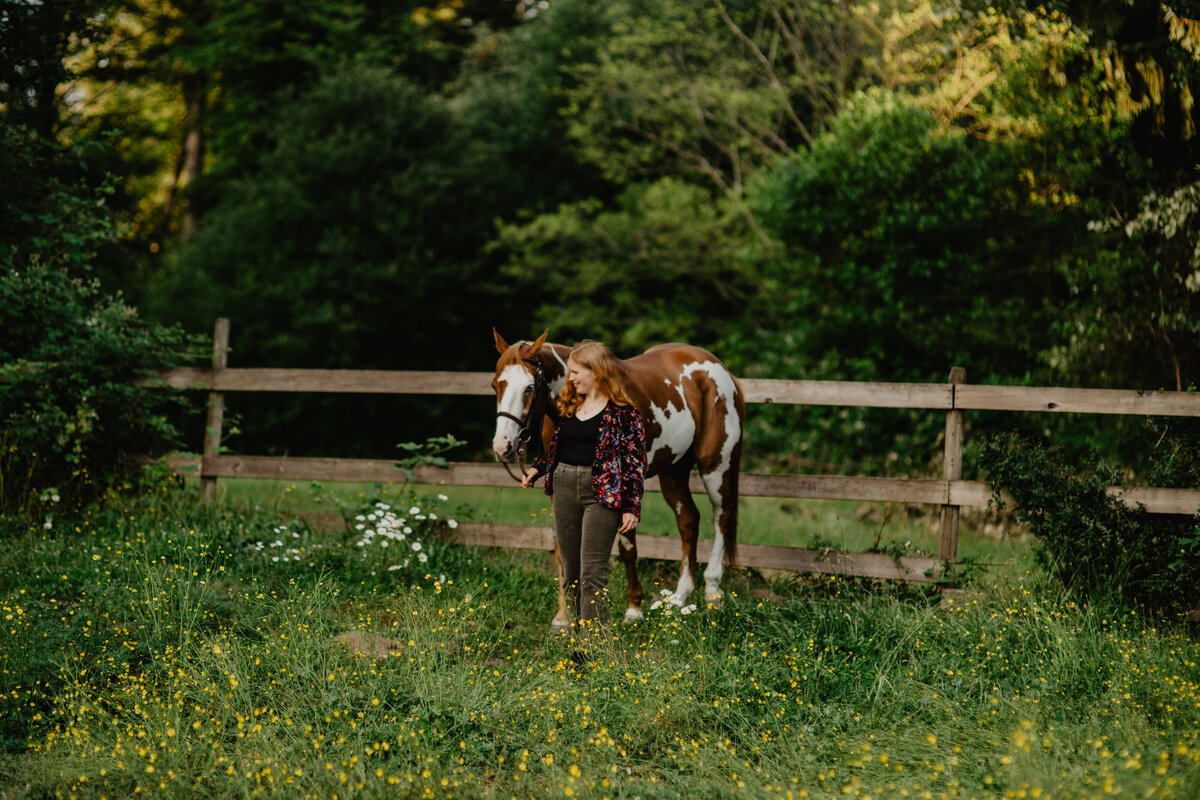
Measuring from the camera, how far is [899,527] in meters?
10.4

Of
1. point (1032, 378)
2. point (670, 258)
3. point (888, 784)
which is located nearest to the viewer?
point (888, 784)

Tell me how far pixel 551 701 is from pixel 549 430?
1.66 meters

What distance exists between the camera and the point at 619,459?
184 inches

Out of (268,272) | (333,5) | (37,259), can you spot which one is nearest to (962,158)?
(37,259)

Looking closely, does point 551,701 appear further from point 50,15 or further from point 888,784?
point 50,15

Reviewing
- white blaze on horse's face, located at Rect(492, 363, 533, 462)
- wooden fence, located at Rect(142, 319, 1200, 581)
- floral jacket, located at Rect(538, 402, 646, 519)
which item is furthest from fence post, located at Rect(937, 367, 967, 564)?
white blaze on horse's face, located at Rect(492, 363, 533, 462)

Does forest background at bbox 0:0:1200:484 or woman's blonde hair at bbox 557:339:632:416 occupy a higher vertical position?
forest background at bbox 0:0:1200:484

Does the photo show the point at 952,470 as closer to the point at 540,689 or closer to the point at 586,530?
the point at 586,530

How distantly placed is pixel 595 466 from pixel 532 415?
501mm

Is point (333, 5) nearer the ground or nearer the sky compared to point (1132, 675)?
nearer the sky

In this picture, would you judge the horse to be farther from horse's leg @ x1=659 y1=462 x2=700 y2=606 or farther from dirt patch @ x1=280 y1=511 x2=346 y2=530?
dirt patch @ x1=280 y1=511 x2=346 y2=530

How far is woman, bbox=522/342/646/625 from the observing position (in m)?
4.64

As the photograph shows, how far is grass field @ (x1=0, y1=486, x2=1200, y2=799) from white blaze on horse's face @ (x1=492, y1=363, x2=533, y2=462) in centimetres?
113

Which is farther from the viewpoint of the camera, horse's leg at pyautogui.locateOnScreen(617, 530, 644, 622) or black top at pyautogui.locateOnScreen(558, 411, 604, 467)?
horse's leg at pyautogui.locateOnScreen(617, 530, 644, 622)
